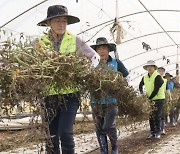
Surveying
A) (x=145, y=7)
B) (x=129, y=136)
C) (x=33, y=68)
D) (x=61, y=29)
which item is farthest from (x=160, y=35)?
(x=33, y=68)

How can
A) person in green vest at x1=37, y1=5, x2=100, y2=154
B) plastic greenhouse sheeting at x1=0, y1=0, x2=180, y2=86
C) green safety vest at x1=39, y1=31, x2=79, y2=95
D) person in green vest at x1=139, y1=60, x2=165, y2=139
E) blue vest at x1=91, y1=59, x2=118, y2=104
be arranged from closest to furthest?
green safety vest at x1=39, y1=31, x2=79, y2=95
person in green vest at x1=37, y1=5, x2=100, y2=154
blue vest at x1=91, y1=59, x2=118, y2=104
person in green vest at x1=139, y1=60, x2=165, y2=139
plastic greenhouse sheeting at x1=0, y1=0, x2=180, y2=86

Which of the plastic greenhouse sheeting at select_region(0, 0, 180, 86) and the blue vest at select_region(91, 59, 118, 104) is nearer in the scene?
the blue vest at select_region(91, 59, 118, 104)

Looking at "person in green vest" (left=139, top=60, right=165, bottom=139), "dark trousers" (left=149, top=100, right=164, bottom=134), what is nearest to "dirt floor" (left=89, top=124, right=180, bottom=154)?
"dark trousers" (left=149, top=100, right=164, bottom=134)

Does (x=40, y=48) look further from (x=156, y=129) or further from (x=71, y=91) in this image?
(x=156, y=129)

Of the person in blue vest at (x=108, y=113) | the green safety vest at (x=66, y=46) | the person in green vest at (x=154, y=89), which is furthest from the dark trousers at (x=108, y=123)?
the person in green vest at (x=154, y=89)

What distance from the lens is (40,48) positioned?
2.52 m

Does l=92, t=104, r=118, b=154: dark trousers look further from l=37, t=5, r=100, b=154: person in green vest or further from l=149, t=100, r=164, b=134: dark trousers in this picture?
l=149, t=100, r=164, b=134: dark trousers

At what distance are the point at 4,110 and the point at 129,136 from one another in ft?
17.7

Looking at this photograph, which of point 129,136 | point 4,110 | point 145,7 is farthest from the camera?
point 145,7

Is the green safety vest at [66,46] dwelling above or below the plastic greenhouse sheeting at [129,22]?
below

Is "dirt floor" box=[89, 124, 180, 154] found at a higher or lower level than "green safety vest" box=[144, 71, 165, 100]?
lower

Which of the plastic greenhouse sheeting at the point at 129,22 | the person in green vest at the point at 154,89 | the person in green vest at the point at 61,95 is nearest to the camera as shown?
the person in green vest at the point at 61,95

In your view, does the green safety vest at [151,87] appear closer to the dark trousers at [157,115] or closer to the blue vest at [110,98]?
the dark trousers at [157,115]

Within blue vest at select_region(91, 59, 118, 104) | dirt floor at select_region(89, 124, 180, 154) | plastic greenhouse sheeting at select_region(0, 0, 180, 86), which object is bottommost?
dirt floor at select_region(89, 124, 180, 154)
